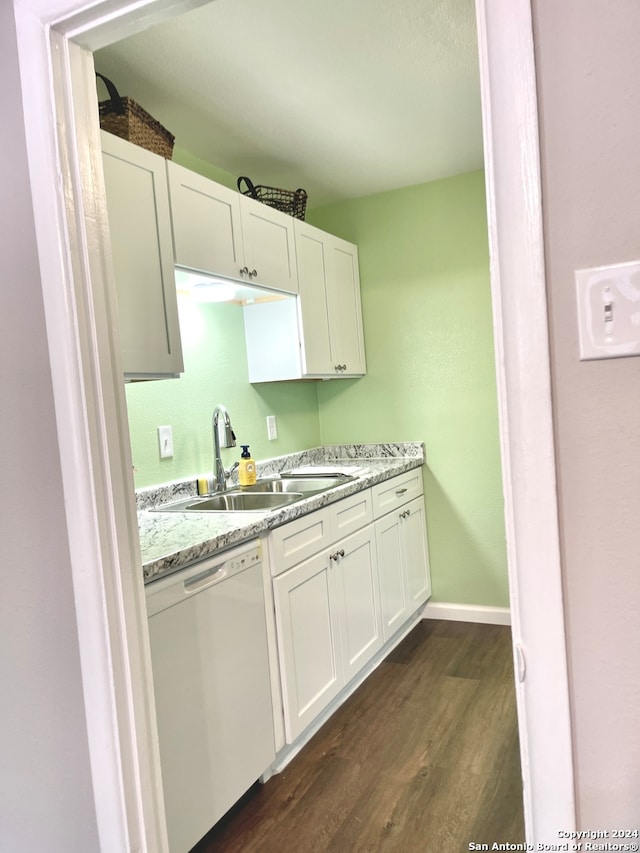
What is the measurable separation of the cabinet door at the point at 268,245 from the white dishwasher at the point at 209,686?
3.89ft

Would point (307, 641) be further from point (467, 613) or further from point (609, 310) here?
point (609, 310)

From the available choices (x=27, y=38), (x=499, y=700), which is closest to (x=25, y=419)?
(x=27, y=38)

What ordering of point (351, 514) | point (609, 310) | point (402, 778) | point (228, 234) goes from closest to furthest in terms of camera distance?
point (609, 310), point (402, 778), point (228, 234), point (351, 514)

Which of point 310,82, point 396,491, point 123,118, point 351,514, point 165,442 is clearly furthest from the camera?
point 396,491

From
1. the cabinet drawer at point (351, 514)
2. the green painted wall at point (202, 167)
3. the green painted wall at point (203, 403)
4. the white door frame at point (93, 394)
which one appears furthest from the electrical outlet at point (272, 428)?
the white door frame at point (93, 394)

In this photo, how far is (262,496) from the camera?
2.62 metres

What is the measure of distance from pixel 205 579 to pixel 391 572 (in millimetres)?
1439

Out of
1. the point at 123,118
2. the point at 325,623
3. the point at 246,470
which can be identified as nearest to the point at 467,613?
the point at 325,623

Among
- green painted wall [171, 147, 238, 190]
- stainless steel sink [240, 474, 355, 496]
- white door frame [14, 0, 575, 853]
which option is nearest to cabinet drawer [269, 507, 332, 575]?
stainless steel sink [240, 474, 355, 496]

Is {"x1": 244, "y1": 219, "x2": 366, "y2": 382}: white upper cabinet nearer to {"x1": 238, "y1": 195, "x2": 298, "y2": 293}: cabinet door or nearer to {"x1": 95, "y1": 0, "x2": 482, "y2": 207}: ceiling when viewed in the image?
{"x1": 238, "y1": 195, "x2": 298, "y2": 293}: cabinet door

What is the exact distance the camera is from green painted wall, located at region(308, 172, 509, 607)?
322 cm

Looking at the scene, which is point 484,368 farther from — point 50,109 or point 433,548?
point 50,109

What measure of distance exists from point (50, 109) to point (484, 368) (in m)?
2.52

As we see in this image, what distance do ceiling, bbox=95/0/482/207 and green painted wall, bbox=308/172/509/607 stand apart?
405 mm
